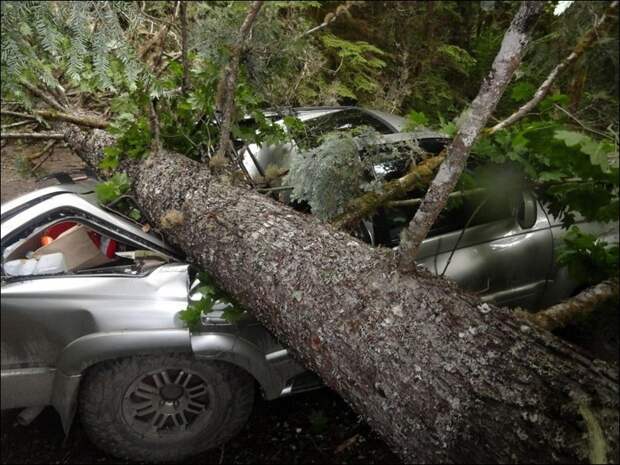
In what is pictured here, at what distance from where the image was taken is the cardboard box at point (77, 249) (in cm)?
284

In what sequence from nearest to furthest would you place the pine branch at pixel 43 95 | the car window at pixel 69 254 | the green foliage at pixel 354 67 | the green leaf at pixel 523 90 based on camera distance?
the green leaf at pixel 523 90, the car window at pixel 69 254, the pine branch at pixel 43 95, the green foliage at pixel 354 67

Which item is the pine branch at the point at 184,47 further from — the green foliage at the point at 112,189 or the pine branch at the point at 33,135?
the pine branch at the point at 33,135

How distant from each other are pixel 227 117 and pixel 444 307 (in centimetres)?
178

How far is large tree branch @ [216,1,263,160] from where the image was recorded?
2478 millimetres

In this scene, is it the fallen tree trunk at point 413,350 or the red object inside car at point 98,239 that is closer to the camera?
the fallen tree trunk at point 413,350

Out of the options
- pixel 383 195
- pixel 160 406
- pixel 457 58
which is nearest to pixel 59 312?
pixel 160 406

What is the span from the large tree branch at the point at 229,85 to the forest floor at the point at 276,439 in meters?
1.87

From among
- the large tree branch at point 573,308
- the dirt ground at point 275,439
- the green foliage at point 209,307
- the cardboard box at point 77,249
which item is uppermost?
the large tree branch at point 573,308

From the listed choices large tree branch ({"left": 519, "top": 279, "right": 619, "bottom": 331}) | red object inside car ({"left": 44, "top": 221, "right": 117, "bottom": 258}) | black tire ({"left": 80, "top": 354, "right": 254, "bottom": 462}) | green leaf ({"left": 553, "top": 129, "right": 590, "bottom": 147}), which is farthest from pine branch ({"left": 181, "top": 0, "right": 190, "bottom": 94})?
large tree branch ({"left": 519, "top": 279, "right": 619, "bottom": 331})

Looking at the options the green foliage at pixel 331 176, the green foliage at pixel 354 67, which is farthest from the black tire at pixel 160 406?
the green foliage at pixel 354 67

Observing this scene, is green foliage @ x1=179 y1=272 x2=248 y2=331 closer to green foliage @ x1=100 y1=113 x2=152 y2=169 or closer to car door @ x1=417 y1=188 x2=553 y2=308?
green foliage @ x1=100 y1=113 x2=152 y2=169

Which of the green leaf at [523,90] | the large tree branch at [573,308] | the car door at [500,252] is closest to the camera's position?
the large tree branch at [573,308]

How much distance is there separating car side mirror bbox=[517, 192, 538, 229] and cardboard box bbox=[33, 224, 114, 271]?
2.94m

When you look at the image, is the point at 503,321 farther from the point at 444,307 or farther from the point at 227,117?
the point at 227,117
